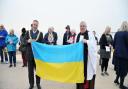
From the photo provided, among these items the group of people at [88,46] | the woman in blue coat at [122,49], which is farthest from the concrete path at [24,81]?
the woman in blue coat at [122,49]

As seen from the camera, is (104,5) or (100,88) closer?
(100,88)

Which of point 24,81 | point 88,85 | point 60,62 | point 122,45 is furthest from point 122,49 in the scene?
point 24,81

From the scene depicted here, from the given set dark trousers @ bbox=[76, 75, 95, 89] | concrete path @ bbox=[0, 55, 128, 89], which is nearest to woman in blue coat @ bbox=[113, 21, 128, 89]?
concrete path @ bbox=[0, 55, 128, 89]

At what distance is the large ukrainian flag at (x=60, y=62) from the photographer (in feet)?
17.1

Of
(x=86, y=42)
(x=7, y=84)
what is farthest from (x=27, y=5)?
(x=86, y=42)

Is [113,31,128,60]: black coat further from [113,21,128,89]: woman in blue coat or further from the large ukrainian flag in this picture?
the large ukrainian flag

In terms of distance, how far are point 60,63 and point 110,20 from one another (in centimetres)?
887

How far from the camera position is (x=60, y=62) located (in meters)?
5.44

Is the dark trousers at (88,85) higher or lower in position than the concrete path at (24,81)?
higher

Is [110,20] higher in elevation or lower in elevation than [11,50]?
higher

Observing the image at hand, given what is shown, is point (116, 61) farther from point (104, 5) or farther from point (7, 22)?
point (7, 22)

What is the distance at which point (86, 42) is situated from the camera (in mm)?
5004

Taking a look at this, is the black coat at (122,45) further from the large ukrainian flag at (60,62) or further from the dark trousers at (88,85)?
the large ukrainian flag at (60,62)

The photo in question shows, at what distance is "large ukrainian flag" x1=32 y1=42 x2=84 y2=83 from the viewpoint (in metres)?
5.22
